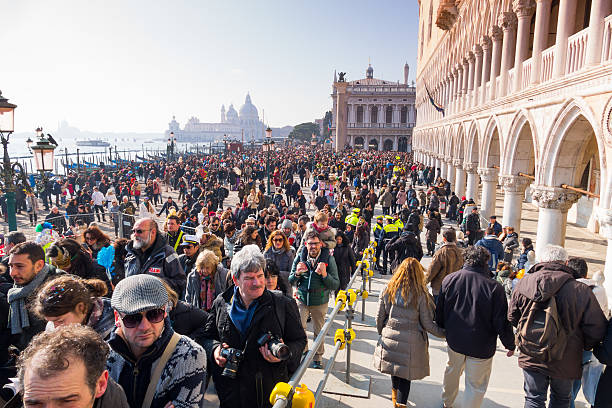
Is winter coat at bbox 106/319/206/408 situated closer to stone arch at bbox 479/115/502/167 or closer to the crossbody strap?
the crossbody strap

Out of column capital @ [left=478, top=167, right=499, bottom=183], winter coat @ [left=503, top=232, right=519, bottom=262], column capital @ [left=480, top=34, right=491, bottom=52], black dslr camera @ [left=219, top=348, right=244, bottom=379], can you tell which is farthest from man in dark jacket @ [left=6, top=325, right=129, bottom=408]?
column capital @ [left=480, top=34, right=491, bottom=52]

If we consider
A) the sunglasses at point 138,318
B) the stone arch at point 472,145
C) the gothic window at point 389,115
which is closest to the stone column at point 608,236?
the sunglasses at point 138,318

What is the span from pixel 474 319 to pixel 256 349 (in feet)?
6.42

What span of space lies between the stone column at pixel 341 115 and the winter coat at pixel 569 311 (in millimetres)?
66632

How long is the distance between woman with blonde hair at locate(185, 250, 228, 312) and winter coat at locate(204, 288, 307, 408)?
1448mm

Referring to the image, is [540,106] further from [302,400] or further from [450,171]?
[450,171]

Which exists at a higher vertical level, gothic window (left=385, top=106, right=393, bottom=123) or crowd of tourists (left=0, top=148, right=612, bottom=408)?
gothic window (left=385, top=106, right=393, bottom=123)

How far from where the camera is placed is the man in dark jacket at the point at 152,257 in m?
4.02

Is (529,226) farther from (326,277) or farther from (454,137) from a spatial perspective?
(326,277)

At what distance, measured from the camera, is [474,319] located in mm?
3529

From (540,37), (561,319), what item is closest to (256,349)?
(561,319)

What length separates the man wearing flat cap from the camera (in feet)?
6.53

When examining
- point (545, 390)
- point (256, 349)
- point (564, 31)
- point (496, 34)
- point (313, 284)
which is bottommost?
point (545, 390)

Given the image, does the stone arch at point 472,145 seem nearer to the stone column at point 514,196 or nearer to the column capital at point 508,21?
the column capital at point 508,21
